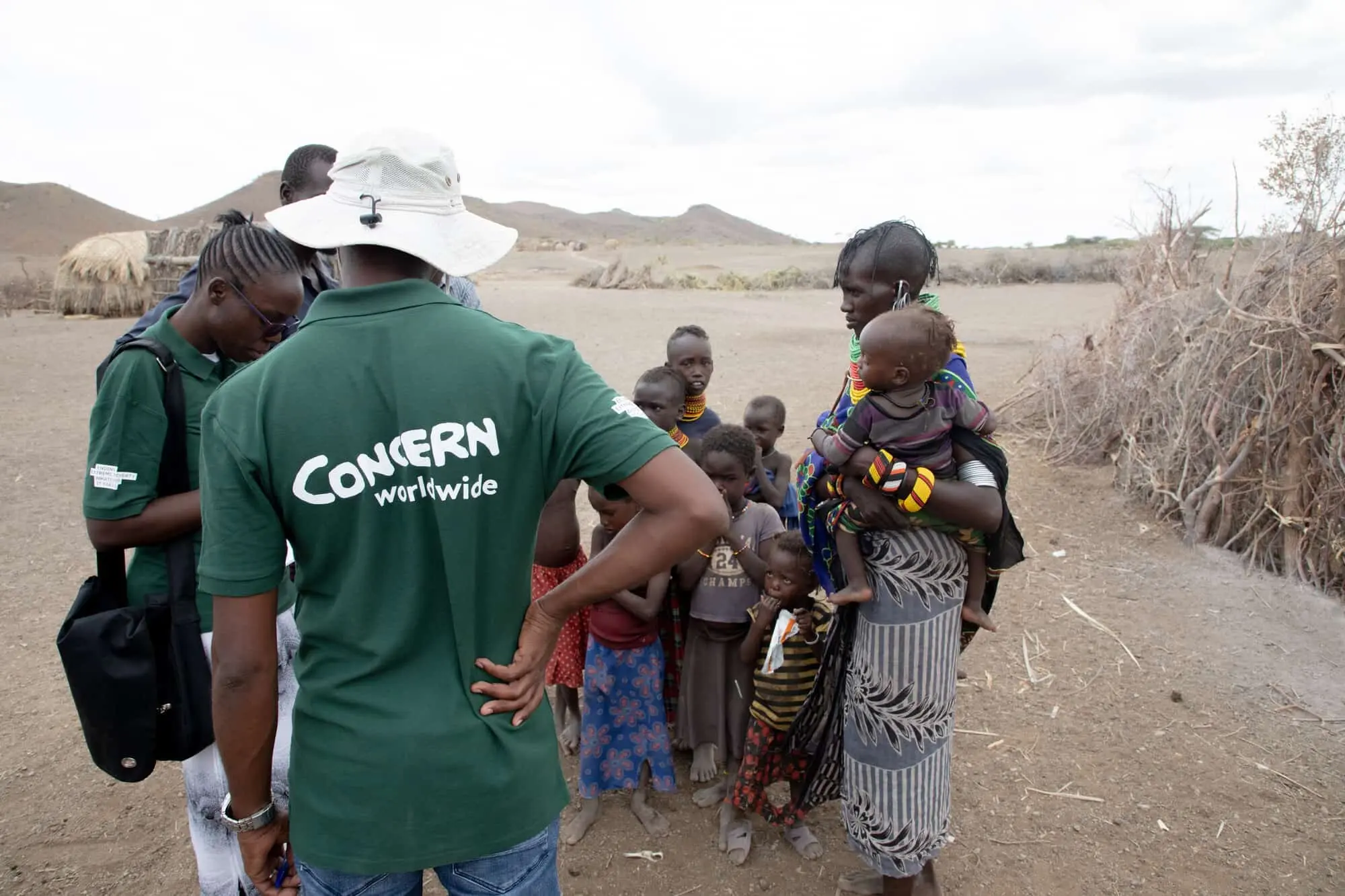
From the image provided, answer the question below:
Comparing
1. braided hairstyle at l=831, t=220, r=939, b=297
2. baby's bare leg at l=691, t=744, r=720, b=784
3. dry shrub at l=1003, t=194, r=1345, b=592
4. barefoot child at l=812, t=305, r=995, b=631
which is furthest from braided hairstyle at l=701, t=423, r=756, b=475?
dry shrub at l=1003, t=194, r=1345, b=592

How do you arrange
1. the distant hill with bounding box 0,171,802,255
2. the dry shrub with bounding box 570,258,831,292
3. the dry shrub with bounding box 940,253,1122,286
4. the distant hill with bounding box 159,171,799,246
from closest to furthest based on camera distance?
the dry shrub with bounding box 570,258,831,292 → the dry shrub with bounding box 940,253,1122,286 → the distant hill with bounding box 0,171,802,255 → the distant hill with bounding box 159,171,799,246

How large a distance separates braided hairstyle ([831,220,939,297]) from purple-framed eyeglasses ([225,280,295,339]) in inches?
58.4

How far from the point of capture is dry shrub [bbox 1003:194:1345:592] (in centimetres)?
442

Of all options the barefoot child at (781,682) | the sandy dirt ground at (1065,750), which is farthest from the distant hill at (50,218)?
the barefoot child at (781,682)

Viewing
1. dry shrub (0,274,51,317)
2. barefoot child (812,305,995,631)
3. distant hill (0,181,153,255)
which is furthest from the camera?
distant hill (0,181,153,255)

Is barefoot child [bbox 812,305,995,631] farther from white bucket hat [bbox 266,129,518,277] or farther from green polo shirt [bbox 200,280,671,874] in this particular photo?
white bucket hat [bbox 266,129,518,277]

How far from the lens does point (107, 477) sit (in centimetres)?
189

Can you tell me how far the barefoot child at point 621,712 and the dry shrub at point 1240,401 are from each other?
12.5 feet

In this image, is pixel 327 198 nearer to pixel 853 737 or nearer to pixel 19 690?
pixel 853 737

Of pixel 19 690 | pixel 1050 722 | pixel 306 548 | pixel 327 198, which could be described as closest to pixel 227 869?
pixel 306 548

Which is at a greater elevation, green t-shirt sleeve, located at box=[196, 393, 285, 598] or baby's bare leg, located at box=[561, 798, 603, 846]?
green t-shirt sleeve, located at box=[196, 393, 285, 598]

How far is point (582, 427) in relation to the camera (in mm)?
1352

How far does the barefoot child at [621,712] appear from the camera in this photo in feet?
9.64

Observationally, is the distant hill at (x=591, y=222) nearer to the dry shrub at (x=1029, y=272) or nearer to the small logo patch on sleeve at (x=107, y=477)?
the dry shrub at (x=1029, y=272)
